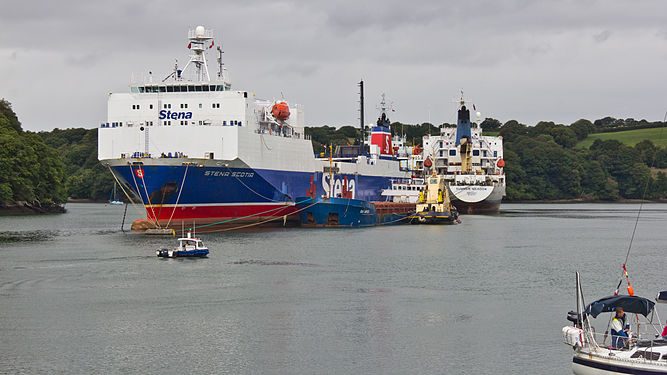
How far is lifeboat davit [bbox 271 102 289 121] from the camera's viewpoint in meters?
68.4

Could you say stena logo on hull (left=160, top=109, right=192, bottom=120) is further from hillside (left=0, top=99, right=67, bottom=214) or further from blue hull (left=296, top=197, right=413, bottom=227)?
hillside (left=0, top=99, right=67, bottom=214)

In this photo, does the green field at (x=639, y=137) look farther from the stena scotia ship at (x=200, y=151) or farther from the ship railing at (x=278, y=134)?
the stena scotia ship at (x=200, y=151)

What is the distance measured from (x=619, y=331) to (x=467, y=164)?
8698cm

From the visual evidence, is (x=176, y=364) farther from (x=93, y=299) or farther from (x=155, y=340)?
(x=93, y=299)

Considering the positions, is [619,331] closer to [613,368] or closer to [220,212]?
[613,368]

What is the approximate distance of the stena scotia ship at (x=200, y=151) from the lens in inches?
2286

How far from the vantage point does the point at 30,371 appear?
21578 millimetres

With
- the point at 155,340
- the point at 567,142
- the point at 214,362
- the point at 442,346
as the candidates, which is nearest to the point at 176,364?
the point at 214,362

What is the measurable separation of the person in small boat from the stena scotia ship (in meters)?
40.8

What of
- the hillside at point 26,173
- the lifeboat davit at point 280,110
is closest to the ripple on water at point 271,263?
the lifeboat davit at point 280,110

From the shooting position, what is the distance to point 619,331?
2100 cm

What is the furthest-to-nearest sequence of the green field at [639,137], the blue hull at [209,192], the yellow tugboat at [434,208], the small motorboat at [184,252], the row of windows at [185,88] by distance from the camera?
the green field at [639,137] → the yellow tugboat at [434,208] → the row of windows at [185,88] → the blue hull at [209,192] → the small motorboat at [184,252]

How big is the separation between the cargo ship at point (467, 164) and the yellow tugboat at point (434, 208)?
68.6 ft

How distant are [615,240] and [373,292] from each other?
34195 mm
